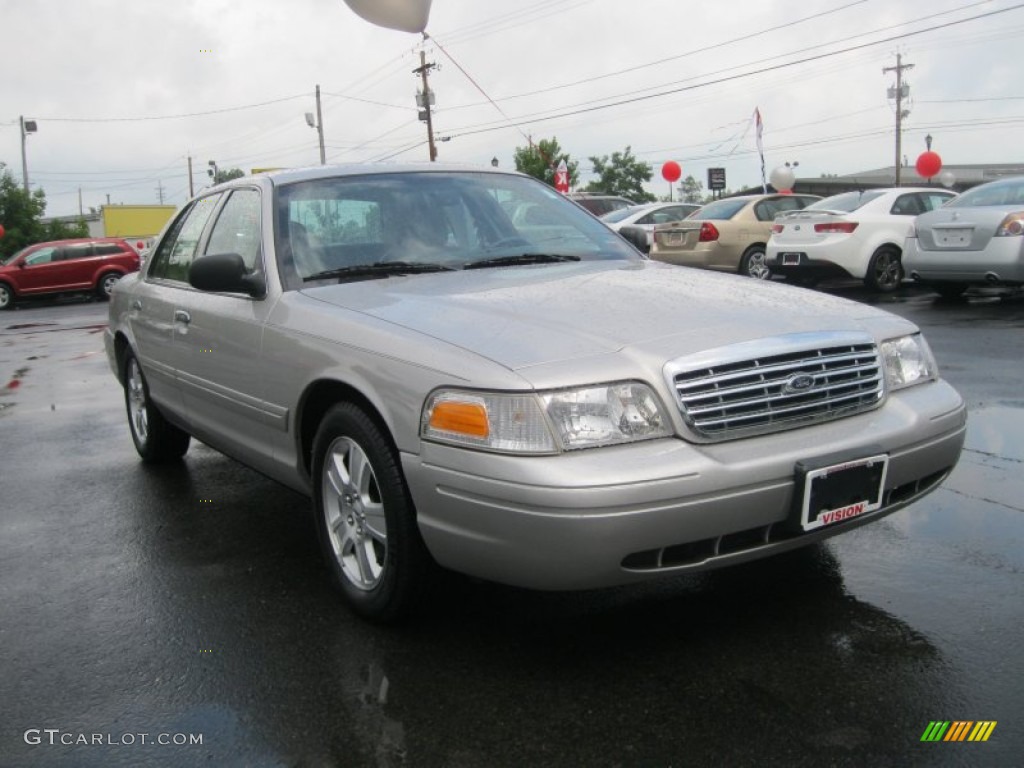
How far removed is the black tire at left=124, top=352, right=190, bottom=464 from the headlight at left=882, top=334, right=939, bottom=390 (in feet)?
12.1

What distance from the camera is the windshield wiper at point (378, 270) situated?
3732 mm

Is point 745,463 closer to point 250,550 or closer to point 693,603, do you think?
point 693,603

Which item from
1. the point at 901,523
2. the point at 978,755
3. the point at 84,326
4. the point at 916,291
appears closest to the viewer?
the point at 978,755

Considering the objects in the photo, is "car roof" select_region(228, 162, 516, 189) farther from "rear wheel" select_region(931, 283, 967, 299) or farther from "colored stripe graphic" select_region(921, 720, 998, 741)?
"rear wheel" select_region(931, 283, 967, 299)

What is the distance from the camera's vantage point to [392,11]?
7.85 metres

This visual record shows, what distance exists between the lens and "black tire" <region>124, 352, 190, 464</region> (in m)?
5.36

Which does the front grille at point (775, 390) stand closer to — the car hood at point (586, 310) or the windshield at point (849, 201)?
the car hood at point (586, 310)

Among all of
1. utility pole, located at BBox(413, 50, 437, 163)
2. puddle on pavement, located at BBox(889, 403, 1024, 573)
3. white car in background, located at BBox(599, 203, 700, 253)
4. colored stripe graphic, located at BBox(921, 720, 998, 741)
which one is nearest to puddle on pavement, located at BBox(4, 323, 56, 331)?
white car in background, located at BBox(599, 203, 700, 253)

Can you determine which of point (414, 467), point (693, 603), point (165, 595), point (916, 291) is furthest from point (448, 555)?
point (916, 291)

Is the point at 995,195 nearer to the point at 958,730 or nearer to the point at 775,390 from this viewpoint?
the point at 775,390

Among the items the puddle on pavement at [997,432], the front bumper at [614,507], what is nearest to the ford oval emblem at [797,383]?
the front bumper at [614,507]

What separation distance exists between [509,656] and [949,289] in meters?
10.5

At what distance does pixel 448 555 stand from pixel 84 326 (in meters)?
15.5

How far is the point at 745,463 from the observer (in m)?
2.64
